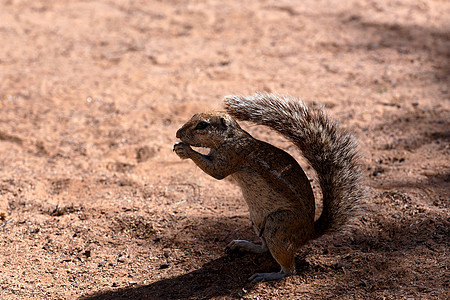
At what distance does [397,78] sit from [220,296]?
15.2 ft

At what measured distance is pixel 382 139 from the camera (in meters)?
5.50

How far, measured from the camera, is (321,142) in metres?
3.48

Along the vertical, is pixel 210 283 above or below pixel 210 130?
below

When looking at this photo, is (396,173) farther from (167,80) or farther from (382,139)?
(167,80)

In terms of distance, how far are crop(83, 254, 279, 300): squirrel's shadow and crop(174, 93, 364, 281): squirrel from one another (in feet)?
0.64

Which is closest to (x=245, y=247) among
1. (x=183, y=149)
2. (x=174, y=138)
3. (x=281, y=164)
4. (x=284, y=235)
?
(x=284, y=235)

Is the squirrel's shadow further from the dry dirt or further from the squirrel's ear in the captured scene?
the squirrel's ear

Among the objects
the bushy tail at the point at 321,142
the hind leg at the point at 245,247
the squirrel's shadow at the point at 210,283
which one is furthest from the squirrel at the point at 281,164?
the hind leg at the point at 245,247

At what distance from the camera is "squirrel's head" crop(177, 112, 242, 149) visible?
A: 3.53 metres

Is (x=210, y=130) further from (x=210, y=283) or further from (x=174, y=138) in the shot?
(x=174, y=138)

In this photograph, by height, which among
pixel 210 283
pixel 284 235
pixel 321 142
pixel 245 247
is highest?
pixel 321 142

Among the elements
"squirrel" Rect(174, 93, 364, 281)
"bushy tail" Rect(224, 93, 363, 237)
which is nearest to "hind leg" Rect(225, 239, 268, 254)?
"squirrel" Rect(174, 93, 364, 281)

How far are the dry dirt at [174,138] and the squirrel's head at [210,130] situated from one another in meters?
1.00

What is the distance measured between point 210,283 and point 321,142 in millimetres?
1307
